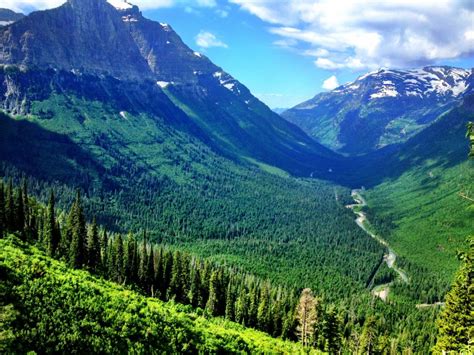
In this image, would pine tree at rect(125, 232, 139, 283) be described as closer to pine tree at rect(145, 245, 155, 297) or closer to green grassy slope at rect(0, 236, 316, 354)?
pine tree at rect(145, 245, 155, 297)

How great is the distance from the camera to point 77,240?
342 feet

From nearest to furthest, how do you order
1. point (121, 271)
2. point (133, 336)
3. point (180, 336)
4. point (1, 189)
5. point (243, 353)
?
point (133, 336), point (180, 336), point (243, 353), point (1, 189), point (121, 271)

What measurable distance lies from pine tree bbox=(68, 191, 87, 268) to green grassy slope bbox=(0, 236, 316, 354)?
40165mm

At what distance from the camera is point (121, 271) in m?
120

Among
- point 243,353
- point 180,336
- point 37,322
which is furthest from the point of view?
point 243,353

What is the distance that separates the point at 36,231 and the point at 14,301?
88.2 meters

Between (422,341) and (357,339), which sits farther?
(422,341)

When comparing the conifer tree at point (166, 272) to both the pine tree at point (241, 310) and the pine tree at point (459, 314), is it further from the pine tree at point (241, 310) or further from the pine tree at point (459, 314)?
the pine tree at point (459, 314)

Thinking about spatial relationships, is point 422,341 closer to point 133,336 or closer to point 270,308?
point 270,308

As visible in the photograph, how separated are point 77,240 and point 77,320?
58.7m

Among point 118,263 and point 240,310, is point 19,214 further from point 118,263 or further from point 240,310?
point 240,310

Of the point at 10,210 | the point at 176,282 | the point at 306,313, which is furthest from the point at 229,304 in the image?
the point at 10,210

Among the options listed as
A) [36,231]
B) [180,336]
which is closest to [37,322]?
[180,336]

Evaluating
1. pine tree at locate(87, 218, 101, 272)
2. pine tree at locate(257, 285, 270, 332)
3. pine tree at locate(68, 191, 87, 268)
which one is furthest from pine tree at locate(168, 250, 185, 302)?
pine tree at locate(68, 191, 87, 268)
